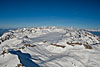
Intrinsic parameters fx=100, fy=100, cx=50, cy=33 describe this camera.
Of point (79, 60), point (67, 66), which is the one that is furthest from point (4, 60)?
point (79, 60)

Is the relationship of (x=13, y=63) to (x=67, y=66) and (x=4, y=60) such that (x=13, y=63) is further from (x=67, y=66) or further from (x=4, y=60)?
(x=67, y=66)

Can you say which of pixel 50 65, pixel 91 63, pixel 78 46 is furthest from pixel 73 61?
pixel 78 46

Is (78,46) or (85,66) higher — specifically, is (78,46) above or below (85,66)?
above

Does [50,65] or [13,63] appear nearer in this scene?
[13,63]

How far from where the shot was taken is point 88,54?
20516mm

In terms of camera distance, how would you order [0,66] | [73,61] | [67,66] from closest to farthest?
[0,66], [67,66], [73,61]

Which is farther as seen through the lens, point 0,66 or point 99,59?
point 99,59

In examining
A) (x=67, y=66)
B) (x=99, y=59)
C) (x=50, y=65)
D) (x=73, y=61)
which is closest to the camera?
(x=50, y=65)

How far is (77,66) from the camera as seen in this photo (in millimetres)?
16656

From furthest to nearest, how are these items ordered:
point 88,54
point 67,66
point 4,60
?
1. point 88,54
2. point 67,66
3. point 4,60

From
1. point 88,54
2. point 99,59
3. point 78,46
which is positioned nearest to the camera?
point 99,59

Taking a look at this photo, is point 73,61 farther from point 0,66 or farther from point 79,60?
point 0,66

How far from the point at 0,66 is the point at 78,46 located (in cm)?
1790

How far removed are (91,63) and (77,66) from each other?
308cm
